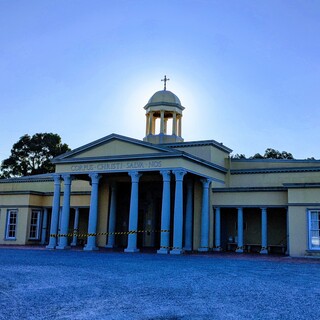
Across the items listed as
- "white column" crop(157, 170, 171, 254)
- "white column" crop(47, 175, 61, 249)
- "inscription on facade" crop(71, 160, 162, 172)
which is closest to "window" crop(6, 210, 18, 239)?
"white column" crop(47, 175, 61, 249)

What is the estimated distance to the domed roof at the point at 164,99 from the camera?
109 feet

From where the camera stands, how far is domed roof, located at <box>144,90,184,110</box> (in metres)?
33.3

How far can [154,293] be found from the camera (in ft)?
32.4

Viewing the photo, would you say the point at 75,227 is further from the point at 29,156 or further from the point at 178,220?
the point at 29,156

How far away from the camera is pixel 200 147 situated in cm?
3089

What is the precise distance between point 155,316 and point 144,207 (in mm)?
25050

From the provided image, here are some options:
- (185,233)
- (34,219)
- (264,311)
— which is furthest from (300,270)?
(34,219)

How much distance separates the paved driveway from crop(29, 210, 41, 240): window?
64.5 feet

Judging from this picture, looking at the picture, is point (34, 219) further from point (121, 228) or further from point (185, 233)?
point (185, 233)

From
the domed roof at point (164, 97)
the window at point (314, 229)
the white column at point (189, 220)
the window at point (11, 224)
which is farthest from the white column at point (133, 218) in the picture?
the window at point (11, 224)

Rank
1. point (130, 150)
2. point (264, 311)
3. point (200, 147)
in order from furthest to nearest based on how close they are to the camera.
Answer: point (200, 147), point (130, 150), point (264, 311)

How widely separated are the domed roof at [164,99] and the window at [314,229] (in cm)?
1390

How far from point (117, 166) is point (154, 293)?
58.7 feet

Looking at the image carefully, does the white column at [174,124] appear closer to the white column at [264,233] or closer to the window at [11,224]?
the white column at [264,233]
